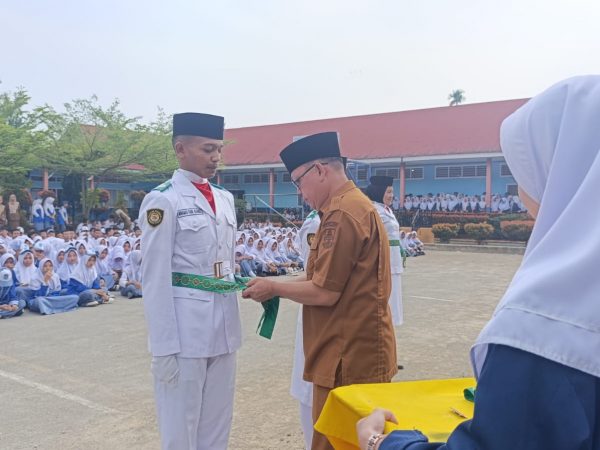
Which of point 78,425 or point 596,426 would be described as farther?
point 78,425

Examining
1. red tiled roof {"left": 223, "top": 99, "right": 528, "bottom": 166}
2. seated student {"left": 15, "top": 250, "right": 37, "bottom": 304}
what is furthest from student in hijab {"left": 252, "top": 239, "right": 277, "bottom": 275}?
red tiled roof {"left": 223, "top": 99, "right": 528, "bottom": 166}

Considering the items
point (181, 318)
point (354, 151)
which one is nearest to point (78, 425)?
point (181, 318)

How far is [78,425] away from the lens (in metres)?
3.69

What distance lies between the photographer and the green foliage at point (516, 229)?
2012 cm

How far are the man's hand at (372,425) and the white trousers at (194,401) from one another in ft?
4.84

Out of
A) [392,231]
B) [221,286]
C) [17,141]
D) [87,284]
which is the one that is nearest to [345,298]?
[221,286]

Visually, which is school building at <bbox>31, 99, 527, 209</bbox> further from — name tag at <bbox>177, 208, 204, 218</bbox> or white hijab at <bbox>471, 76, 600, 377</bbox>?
white hijab at <bbox>471, 76, 600, 377</bbox>

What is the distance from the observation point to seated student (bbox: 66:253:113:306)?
8.76 meters

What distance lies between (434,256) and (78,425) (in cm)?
1567

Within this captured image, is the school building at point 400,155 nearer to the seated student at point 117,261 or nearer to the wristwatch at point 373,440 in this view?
the seated student at point 117,261

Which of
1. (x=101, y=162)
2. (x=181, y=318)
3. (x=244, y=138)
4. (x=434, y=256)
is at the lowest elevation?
(x=434, y=256)

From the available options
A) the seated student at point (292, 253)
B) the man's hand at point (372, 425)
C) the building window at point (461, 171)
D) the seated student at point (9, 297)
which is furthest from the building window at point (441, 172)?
the man's hand at point (372, 425)

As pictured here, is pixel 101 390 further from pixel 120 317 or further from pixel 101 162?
pixel 101 162

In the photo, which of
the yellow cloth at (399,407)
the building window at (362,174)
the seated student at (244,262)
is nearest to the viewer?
the yellow cloth at (399,407)
